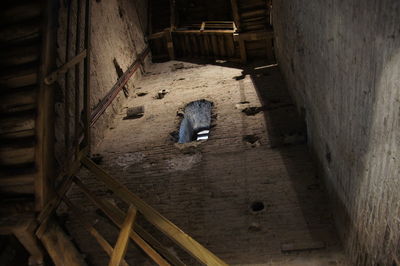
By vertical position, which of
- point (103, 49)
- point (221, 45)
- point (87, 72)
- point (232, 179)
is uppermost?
point (103, 49)

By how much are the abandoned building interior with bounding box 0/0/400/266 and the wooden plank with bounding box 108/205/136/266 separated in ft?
0.05

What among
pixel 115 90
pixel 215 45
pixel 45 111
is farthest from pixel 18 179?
pixel 215 45

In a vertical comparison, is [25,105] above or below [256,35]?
below

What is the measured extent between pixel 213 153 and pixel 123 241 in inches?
124

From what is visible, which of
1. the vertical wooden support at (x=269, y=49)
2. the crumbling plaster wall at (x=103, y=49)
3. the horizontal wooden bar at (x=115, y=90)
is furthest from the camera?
the vertical wooden support at (x=269, y=49)

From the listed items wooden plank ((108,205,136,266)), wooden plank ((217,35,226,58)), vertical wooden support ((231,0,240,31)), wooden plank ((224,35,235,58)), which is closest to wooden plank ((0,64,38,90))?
wooden plank ((108,205,136,266))

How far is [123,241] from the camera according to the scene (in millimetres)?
4238

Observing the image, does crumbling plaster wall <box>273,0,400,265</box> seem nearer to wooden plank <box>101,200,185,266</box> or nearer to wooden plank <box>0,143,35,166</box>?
wooden plank <box>101,200,185,266</box>

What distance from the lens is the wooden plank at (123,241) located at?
4.09 meters

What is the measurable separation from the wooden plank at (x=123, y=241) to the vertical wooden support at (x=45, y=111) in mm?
1214

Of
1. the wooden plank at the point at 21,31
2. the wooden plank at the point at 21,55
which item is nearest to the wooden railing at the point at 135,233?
the wooden plank at the point at 21,55

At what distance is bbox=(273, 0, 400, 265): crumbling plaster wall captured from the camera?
268 centimetres

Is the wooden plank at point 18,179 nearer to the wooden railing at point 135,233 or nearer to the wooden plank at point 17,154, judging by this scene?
the wooden plank at point 17,154

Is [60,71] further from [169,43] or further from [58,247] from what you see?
[169,43]
